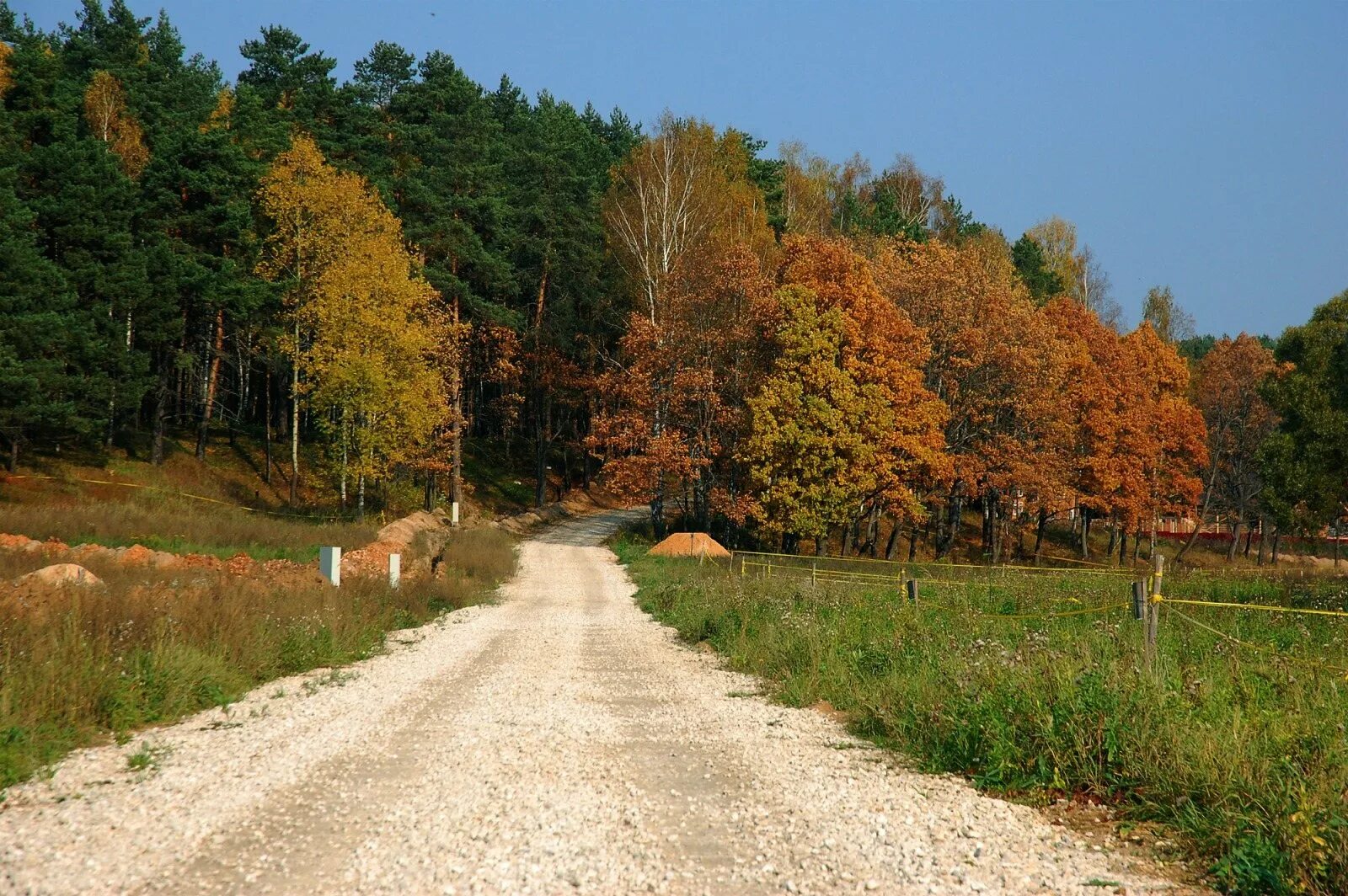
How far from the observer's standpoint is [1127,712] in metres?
8.70

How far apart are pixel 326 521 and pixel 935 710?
3639 centimetres

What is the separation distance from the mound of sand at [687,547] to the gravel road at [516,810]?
1028 inches

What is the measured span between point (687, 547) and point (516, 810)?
3267 cm

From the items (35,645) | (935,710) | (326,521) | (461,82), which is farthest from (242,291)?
(935,710)

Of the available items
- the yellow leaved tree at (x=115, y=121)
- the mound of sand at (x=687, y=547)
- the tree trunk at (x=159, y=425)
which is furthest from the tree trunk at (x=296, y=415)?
the mound of sand at (x=687, y=547)

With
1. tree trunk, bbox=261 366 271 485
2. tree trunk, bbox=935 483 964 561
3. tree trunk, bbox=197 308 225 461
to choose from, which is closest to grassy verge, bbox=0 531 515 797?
tree trunk, bbox=261 366 271 485

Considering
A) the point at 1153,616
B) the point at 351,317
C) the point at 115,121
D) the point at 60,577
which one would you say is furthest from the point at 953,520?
the point at 115,121

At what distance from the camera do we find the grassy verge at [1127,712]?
6906mm

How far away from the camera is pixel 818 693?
13312mm

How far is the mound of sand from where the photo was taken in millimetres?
39281

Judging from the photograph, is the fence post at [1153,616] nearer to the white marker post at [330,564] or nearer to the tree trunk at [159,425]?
the white marker post at [330,564]

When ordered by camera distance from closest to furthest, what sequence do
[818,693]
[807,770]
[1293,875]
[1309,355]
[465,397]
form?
[1293,875]
[807,770]
[818,693]
[1309,355]
[465,397]

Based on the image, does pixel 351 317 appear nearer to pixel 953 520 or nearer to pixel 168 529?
pixel 168 529

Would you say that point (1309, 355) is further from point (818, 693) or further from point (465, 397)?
point (465, 397)
